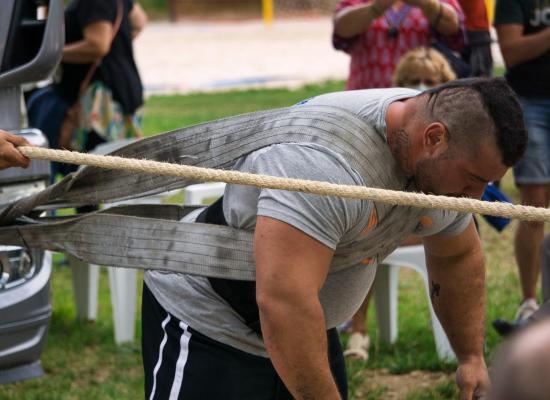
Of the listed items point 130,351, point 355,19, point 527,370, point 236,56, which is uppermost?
point 527,370

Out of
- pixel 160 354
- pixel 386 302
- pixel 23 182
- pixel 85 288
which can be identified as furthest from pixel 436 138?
pixel 85 288

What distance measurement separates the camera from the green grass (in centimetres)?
478

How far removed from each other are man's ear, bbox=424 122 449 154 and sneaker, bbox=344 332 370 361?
8.40 ft

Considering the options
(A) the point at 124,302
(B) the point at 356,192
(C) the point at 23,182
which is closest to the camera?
(B) the point at 356,192

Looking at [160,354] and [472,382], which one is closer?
[160,354]

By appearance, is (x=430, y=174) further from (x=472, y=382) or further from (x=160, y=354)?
(x=160, y=354)

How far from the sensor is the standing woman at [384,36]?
5.52 m

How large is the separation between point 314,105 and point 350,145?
0.68 ft

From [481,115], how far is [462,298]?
768 millimetres

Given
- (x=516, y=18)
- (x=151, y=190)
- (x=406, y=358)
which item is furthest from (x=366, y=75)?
(x=151, y=190)

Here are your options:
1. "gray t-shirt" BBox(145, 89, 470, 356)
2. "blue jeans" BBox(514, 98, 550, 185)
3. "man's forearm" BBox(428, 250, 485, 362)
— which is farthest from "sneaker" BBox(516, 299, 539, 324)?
"gray t-shirt" BBox(145, 89, 470, 356)

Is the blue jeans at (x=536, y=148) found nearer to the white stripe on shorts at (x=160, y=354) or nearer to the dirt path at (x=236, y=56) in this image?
the white stripe on shorts at (x=160, y=354)

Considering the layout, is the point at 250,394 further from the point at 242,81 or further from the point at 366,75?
the point at 242,81

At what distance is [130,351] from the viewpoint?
5.34 meters
